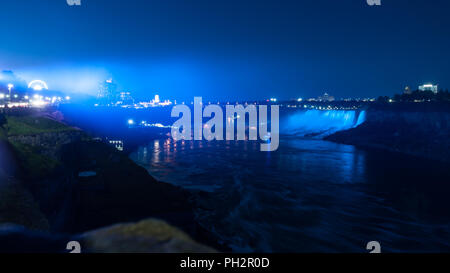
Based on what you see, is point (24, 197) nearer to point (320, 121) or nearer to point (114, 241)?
point (114, 241)

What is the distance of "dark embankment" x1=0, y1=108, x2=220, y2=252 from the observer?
529cm

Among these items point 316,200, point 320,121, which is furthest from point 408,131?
point 316,200

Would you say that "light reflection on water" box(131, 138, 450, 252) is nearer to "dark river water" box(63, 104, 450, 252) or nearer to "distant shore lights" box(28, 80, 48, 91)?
"dark river water" box(63, 104, 450, 252)

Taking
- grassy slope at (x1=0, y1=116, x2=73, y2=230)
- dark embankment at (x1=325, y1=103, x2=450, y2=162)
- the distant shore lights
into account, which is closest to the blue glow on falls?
dark embankment at (x1=325, y1=103, x2=450, y2=162)

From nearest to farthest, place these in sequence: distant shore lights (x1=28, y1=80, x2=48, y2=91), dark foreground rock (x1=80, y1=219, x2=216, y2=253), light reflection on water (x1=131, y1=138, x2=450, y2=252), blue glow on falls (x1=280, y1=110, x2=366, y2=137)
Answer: dark foreground rock (x1=80, y1=219, x2=216, y2=253) < light reflection on water (x1=131, y1=138, x2=450, y2=252) < blue glow on falls (x1=280, y1=110, x2=366, y2=137) < distant shore lights (x1=28, y1=80, x2=48, y2=91)

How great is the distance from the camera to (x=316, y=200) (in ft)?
92.2

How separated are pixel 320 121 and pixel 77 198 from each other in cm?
11099

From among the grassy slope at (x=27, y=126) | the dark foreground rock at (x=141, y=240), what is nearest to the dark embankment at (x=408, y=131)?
the dark foreground rock at (x=141, y=240)

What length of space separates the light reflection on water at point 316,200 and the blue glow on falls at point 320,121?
47616mm

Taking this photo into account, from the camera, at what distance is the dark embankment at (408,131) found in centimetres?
5662

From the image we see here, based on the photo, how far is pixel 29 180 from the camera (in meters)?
17.2

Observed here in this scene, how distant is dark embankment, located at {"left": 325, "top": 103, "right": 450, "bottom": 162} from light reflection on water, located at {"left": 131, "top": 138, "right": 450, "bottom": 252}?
9253mm
